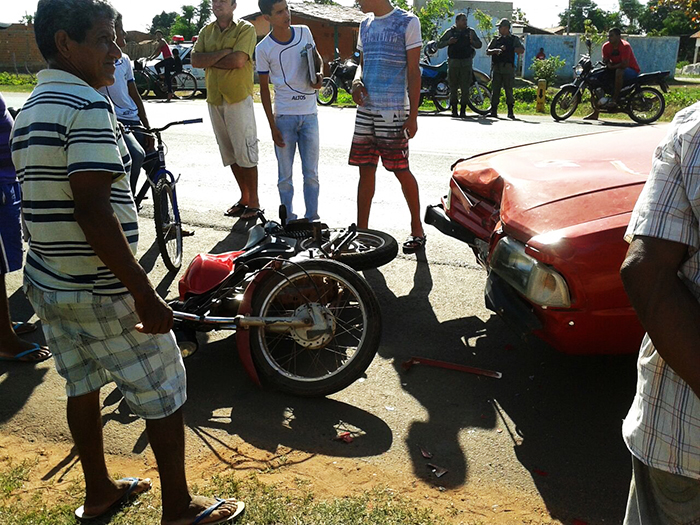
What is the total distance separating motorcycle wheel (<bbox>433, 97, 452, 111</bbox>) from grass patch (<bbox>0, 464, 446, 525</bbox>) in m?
15.2

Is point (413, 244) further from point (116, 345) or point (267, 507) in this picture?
point (116, 345)

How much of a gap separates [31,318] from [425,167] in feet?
18.2

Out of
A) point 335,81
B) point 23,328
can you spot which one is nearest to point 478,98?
point 335,81

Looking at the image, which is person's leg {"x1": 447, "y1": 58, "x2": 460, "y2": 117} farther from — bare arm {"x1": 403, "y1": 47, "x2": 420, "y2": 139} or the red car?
the red car

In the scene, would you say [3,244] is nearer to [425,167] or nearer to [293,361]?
[293,361]

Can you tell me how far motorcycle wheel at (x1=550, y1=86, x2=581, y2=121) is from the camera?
50.4ft

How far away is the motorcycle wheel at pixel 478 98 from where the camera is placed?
1656 cm

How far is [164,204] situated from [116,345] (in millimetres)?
3381

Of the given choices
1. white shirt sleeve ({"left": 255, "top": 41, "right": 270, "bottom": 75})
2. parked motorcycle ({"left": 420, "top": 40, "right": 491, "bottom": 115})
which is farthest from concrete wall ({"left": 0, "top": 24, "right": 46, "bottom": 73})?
white shirt sleeve ({"left": 255, "top": 41, "right": 270, "bottom": 75})

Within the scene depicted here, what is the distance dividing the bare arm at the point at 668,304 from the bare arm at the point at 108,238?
149cm

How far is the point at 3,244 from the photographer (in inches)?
171

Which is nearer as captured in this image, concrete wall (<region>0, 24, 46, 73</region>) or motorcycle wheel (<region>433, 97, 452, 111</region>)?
motorcycle wheel (<region>433, 97, 452, 111</region>)

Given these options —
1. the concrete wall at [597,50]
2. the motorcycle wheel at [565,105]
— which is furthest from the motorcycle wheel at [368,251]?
the concrete wall at [597,50]

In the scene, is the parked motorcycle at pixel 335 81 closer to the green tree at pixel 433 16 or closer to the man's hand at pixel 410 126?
the green tree at pixel 433 16
